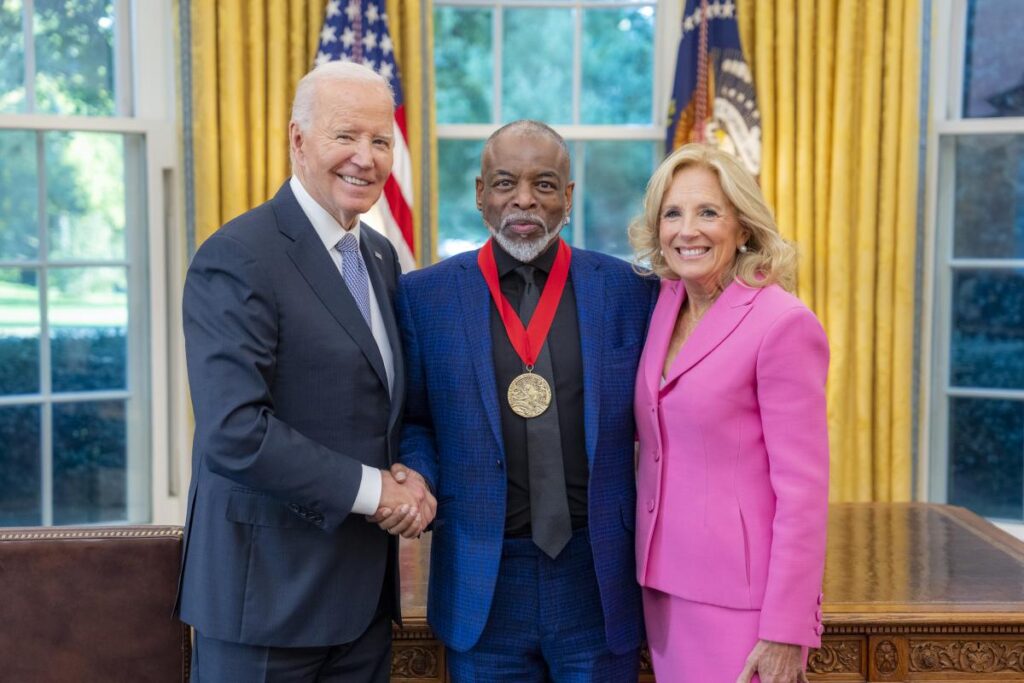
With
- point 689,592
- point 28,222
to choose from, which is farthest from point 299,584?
point 28,222

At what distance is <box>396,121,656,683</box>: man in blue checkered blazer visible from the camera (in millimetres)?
1893

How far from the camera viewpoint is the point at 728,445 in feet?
6.01

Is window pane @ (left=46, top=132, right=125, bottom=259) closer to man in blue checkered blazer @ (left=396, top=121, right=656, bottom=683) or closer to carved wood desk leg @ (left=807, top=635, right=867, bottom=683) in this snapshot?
man in blue checkered blazer @ (left=396, top=121, right=656, bottom=683)

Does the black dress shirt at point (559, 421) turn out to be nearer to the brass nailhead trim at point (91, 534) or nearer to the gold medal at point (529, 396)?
the gold medal at point (529, 396)

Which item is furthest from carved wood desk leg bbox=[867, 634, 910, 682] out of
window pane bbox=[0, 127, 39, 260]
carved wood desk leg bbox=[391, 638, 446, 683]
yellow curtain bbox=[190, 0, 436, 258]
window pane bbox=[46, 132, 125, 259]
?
window pane bbox=[0, 127, 39, 260]

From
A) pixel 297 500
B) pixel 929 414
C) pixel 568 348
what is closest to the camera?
pixel 297 500

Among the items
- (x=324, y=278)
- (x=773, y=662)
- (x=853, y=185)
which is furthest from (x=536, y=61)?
(x=773, y=662)

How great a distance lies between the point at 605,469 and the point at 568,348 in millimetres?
237

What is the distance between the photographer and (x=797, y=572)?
177cm

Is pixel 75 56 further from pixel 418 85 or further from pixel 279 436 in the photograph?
pixel 279 436

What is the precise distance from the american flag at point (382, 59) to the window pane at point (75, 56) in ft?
2.65

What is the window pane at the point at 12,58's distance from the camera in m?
3.78

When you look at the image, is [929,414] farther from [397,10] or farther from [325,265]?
[325,265]

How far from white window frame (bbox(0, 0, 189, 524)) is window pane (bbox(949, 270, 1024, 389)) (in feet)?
10.3
